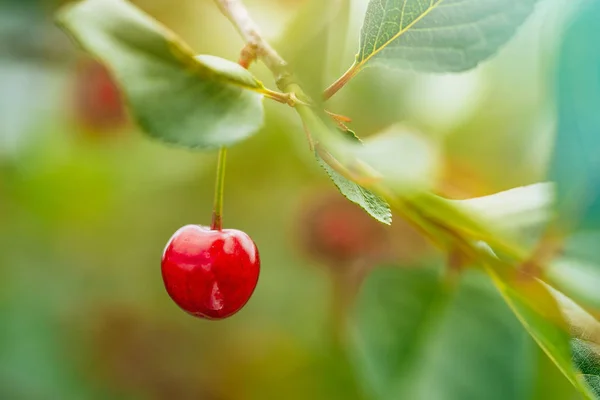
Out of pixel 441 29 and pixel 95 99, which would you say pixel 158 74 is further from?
pixel 95 99

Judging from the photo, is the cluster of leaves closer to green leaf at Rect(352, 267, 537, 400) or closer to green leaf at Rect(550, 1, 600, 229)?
green leaf at Rect(550, 1, 600, 229)

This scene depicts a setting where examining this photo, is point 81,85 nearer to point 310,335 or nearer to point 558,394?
point 310,335

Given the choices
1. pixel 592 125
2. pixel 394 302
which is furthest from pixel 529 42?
pixel 592 125

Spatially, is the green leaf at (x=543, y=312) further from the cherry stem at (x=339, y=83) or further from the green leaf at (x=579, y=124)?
the cherry stem at (x=339, y=83)

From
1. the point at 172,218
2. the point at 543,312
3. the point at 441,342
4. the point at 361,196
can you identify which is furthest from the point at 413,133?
the point at 172,218

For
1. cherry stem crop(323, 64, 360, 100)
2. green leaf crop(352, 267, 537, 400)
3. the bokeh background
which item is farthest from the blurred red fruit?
cherry stem crop(323, 64, 360, 100)
